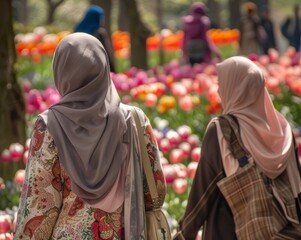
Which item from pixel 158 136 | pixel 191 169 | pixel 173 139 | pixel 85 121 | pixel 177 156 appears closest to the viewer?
pixel 85 121

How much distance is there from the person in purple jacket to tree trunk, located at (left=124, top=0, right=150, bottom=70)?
3.55 ft

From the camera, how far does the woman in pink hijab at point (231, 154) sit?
17.6 ft

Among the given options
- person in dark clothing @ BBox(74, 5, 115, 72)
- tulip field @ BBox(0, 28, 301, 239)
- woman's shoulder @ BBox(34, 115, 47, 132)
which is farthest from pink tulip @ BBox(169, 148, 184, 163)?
person in dark clothing @ BBox(74, 5, 115, 72)

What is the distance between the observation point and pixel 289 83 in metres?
12.3

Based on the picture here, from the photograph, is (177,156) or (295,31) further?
(295,31)

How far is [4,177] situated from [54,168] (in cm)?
486

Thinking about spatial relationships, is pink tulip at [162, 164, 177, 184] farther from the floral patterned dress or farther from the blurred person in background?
the blurred person in background

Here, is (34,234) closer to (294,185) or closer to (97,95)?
(97,95)

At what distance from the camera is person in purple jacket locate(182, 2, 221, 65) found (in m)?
18.2

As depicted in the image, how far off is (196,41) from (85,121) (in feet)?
46.0

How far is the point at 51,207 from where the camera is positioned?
14.5 ft

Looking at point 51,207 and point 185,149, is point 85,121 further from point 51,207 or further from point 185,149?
point 185,149

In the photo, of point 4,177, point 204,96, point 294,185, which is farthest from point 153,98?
point 294,185

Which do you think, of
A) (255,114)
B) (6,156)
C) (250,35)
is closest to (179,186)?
(6,156)
